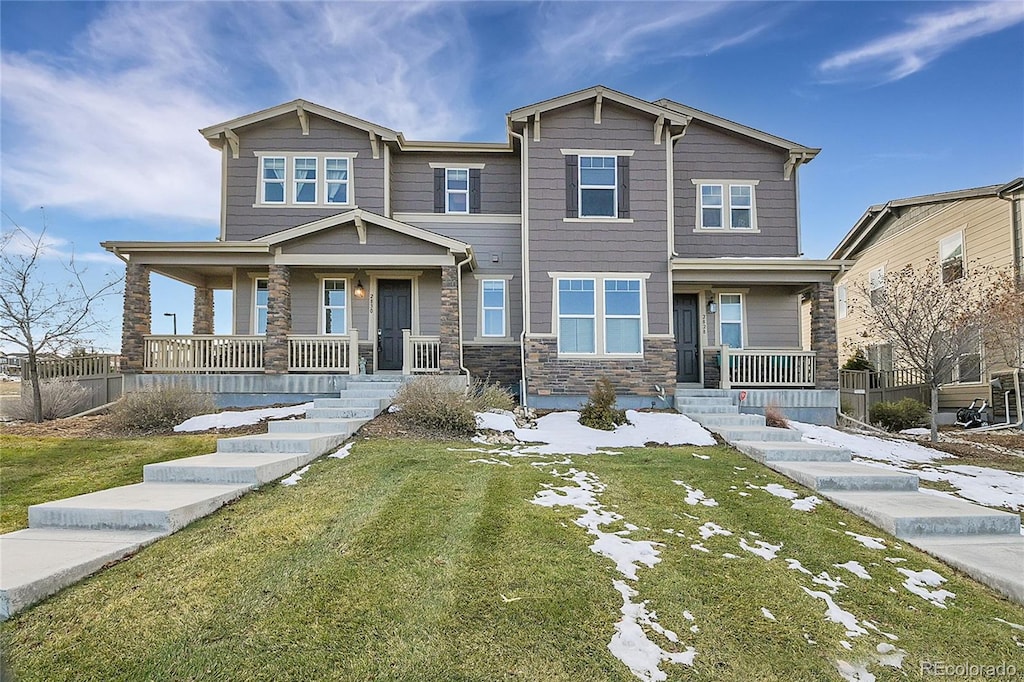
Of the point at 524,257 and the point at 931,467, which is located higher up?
the point at 524,257

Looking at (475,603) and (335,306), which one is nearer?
(475,603)

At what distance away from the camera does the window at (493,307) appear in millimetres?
13562

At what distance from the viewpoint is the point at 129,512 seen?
14.4 feet

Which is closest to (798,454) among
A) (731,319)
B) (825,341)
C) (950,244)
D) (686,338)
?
(825,341)

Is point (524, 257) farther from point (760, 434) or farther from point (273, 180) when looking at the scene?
point (273, 180)

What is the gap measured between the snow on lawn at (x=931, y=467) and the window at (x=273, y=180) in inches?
515

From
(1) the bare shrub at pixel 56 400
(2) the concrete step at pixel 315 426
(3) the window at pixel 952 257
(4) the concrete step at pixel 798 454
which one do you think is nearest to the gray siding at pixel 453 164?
(2) the concrete step at pixel 315 426

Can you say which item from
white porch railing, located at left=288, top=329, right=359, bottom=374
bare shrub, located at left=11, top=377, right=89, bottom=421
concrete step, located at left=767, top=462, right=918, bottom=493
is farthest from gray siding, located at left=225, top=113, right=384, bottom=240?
concrete step, located at left=767, top=462, right=918, bottom=493

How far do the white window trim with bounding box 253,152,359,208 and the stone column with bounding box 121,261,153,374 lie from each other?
10.2 feet

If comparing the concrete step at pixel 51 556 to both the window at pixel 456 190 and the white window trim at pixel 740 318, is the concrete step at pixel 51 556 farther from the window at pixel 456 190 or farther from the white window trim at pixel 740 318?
the white window trim at pixel 740 318

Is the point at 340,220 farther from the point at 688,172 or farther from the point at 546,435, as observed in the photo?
the point at 688,172

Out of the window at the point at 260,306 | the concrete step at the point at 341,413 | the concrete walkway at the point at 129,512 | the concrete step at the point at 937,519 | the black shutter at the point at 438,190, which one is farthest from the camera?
the black shutter at the point at 438,190

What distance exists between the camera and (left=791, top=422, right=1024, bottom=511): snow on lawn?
614 cm

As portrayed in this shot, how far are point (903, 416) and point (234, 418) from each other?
15.4m
